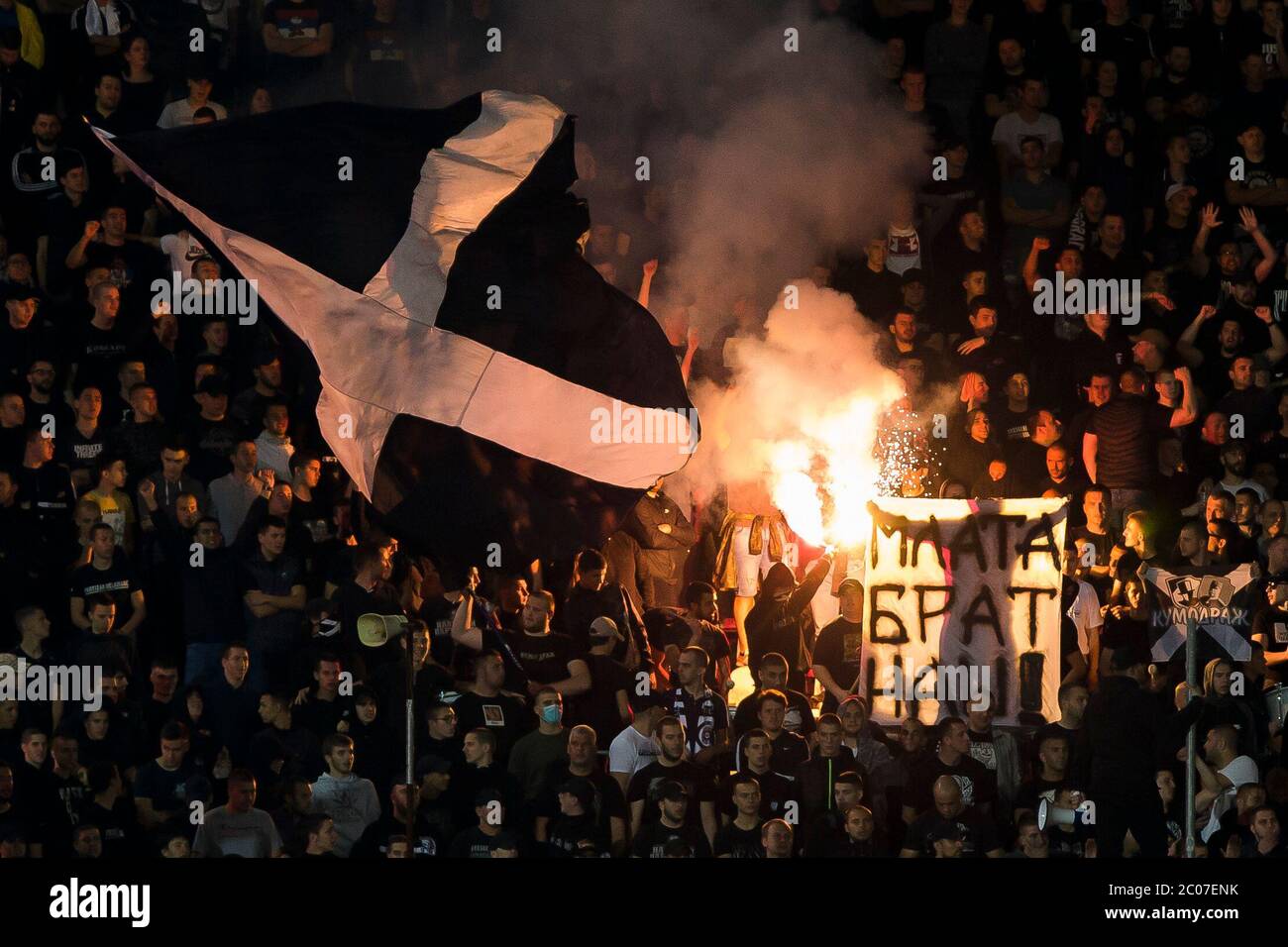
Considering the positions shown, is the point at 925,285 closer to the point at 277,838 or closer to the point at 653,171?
the point at 653,171

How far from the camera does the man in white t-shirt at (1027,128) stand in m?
15.3

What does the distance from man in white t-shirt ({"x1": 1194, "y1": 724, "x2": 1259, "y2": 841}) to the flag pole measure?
0.08m

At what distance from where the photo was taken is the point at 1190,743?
38.0 ft

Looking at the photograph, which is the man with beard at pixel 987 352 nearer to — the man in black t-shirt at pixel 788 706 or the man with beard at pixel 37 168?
the man in black t-shirt at pixel 788 706

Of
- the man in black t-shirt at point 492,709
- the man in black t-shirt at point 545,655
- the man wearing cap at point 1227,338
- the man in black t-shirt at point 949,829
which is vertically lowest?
the man in black t-shirt at point 949,829

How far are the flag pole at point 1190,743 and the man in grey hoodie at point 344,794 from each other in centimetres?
358

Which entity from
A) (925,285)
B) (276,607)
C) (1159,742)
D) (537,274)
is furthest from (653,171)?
(1159,742)

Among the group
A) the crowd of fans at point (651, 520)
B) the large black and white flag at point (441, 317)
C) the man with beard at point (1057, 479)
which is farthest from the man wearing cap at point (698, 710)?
the man with beard at point (1057, 479)

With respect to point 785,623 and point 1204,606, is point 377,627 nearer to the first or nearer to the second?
point 785,623

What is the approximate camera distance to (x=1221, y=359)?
1445cm

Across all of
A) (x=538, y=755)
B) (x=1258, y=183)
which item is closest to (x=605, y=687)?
(x=538, y=755)

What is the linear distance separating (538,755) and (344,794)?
0.89 metres

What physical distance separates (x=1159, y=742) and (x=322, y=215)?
4550 millimetres

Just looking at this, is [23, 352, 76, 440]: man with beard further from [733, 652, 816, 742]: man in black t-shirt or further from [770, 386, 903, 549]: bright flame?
[733, 652, 816, 742]: man in black t-shirt
